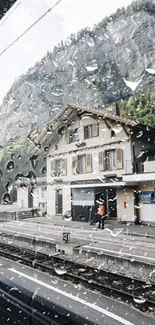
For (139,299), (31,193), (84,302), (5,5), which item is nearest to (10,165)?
(31,193)

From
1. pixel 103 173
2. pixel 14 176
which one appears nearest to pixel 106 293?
pixel 14 176

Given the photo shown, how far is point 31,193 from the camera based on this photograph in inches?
263

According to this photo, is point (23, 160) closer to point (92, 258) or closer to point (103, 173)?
point (92, 258)

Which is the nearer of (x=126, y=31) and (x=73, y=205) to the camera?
(x=73, y=205)

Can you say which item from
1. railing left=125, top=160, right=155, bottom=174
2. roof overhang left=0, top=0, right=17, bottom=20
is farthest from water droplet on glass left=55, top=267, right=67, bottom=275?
railing left=125, top=160, right=155, bottom=174

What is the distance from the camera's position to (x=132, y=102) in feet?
64.3

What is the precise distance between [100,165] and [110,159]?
538 millimetres

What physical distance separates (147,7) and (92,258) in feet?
196

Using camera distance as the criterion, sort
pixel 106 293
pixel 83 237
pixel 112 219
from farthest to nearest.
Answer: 1. pixel 112 219
2. pixel 83 237
3. pixel 106 293

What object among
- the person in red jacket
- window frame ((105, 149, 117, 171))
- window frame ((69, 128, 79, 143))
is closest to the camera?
the person in red jacket

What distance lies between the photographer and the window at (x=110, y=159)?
10.7 meters

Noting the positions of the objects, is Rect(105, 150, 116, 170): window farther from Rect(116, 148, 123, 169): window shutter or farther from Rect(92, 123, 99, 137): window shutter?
Rect(92, 123, 99, 137): window shutter

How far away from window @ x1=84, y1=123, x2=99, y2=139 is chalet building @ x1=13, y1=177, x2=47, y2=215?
12.9 ft

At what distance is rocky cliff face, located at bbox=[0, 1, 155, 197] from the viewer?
739cm
